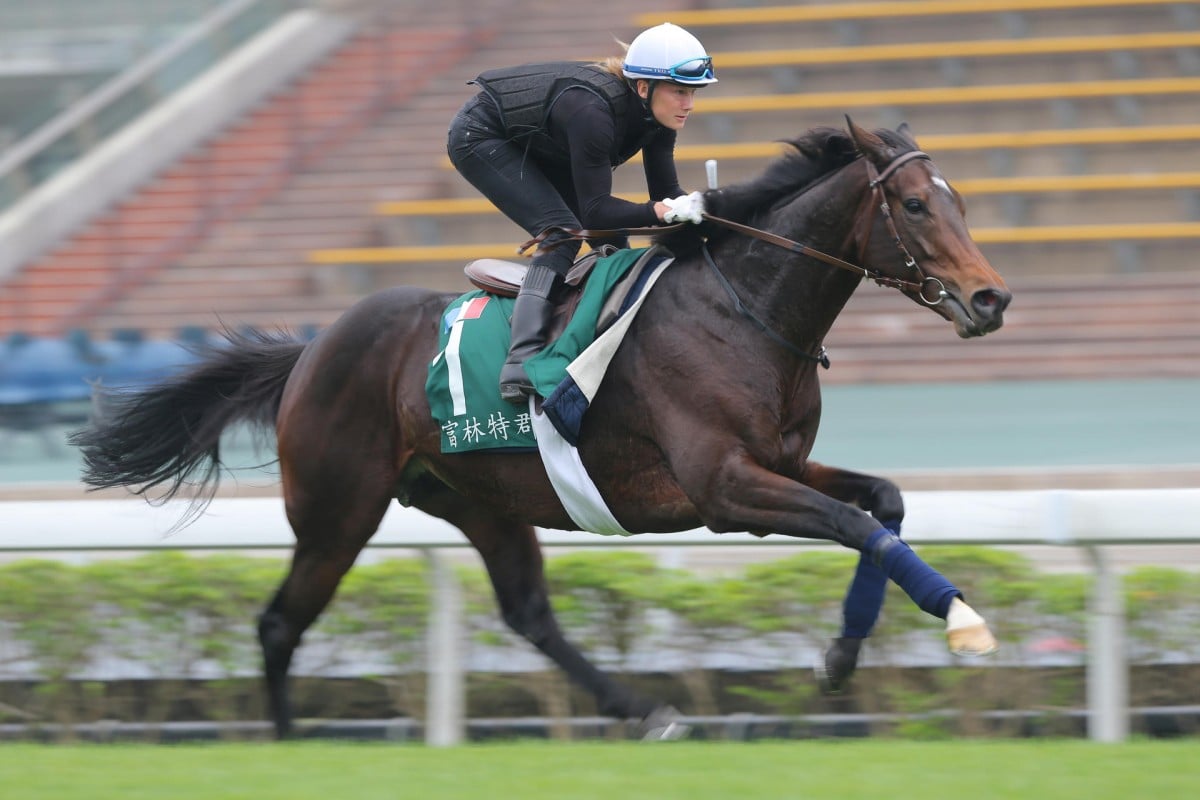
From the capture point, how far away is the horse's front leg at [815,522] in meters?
3.83

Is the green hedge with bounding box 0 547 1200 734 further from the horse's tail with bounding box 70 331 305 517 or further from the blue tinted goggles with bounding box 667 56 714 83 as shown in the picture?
the blue tinted goggles with bounding box 667 56 714 83

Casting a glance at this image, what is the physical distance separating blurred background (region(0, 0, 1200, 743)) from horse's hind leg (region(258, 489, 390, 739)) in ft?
17.8

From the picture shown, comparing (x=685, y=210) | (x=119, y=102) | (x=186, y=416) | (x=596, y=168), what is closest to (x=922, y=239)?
(x=685, y=210)

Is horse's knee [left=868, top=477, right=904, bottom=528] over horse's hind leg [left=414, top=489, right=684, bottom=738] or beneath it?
over

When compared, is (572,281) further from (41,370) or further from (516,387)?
(41,370)

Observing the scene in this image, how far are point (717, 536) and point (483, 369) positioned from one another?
89 centimetres

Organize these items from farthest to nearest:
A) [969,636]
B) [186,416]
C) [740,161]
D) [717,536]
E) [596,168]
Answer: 1. [740,161]
2. [186,416]
3. [717,536]
4. [596,168]
5. [969,636]

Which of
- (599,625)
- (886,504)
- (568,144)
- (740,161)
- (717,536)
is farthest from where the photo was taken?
(740,161)

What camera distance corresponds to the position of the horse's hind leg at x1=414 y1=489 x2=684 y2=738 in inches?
187

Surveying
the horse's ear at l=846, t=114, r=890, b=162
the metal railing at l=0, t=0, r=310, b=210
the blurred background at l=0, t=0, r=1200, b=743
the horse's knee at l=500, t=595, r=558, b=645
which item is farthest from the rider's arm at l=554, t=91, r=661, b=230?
the metal railing at l=0, t=0, r=310, b=210

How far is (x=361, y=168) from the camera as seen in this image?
1805 cm

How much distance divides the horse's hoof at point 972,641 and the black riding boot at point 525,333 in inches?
56.3

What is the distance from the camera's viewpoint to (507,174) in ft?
16.0

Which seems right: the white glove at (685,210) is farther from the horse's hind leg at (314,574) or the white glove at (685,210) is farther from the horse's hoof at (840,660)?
the horse's hind leg at (314,574)
